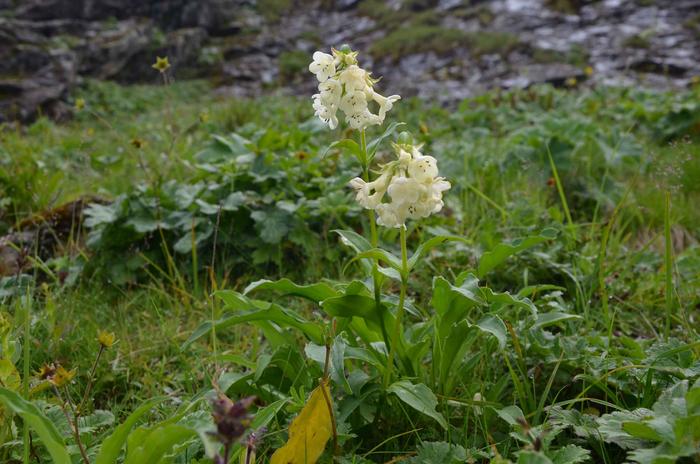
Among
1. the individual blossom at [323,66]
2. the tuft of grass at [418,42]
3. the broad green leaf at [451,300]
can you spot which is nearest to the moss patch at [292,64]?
the tuft of grass at [418,42]

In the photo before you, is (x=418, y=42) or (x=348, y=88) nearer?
(x=348, y=88)

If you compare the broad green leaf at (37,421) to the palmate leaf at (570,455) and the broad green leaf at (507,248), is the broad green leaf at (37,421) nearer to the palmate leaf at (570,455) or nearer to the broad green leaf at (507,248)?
the palmate leaf at (570,455)

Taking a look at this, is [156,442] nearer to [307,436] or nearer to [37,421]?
[37,421]

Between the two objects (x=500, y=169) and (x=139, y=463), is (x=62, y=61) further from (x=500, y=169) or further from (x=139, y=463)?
(x=139, y=463)

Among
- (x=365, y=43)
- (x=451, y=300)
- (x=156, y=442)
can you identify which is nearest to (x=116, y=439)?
(x=156, y=442)

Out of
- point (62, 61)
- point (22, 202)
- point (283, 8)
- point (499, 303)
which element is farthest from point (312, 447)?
point (283, 8)

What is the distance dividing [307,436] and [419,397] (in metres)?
0.25

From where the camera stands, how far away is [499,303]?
4.40 ft

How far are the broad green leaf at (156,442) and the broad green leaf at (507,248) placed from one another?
814mm

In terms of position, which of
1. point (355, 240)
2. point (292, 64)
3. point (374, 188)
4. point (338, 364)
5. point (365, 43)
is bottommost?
point (292, 64)

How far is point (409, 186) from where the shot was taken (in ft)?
3.60

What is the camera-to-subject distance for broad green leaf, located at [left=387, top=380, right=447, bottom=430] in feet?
3.85

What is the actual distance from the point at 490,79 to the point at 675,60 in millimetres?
2588

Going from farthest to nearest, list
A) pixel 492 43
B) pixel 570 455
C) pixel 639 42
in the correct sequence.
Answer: pixel 492 43 < pixel 639 42 < pixel 570 455
